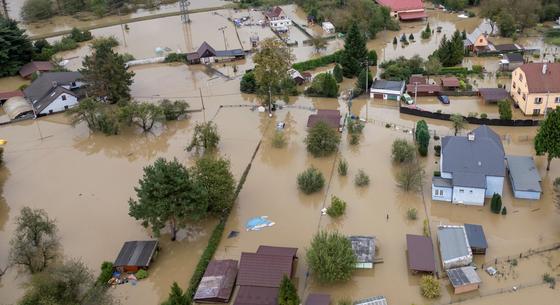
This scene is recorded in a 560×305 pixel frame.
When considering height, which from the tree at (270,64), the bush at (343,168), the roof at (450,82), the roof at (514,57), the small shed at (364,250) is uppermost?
the tree at (270,64)

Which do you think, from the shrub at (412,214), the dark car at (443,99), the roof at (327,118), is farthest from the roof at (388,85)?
the shrub at (412,214)

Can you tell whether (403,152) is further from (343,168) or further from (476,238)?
(476,238)

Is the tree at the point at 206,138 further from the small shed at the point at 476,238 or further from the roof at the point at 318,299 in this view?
the small shed at the point at 476,238

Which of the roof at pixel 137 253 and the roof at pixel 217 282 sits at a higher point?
the roof at pixel 137 253

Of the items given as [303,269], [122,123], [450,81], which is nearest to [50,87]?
[122,123]

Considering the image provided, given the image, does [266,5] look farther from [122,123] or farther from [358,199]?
[358,199]

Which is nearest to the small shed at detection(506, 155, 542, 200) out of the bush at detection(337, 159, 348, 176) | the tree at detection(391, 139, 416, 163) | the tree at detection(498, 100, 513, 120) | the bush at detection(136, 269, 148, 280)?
the tree at detection(391, 139, 416, 163)
